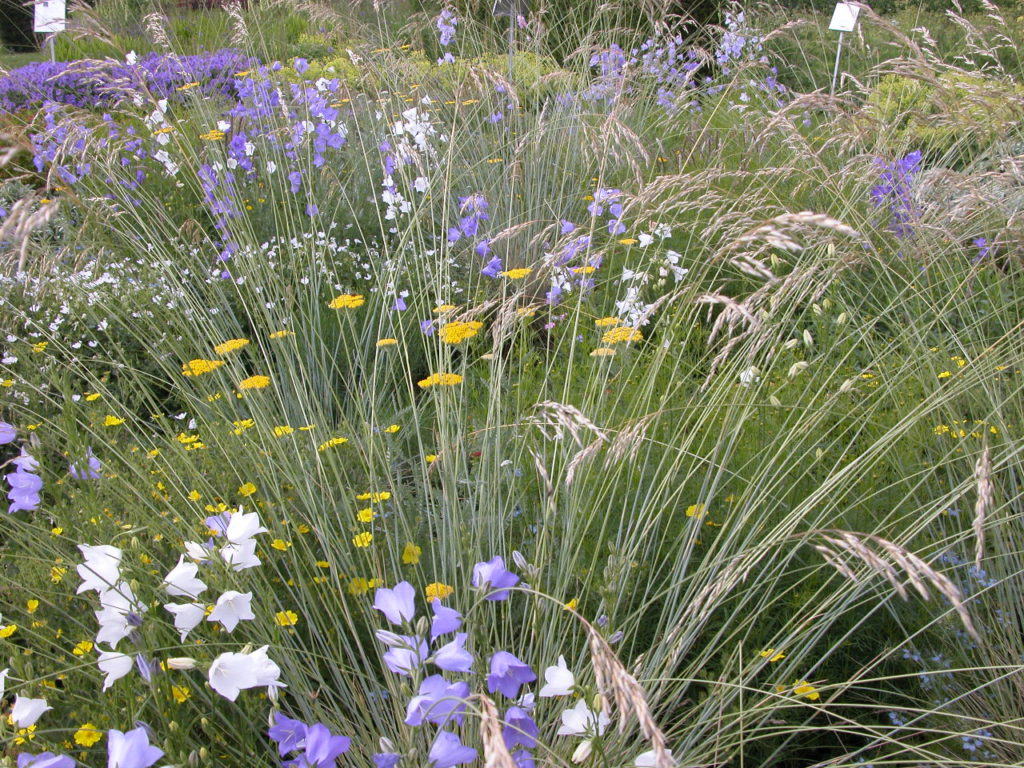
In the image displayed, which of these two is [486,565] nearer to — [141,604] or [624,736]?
[624,736]

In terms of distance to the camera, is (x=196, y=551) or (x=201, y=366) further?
(x=201, y=366)

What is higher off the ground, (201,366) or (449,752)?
(201,366)

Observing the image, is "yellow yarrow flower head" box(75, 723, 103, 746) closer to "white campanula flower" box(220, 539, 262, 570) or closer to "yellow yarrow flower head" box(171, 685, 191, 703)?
"yellow yarrow flower head" box(171, 685, 191, 703)

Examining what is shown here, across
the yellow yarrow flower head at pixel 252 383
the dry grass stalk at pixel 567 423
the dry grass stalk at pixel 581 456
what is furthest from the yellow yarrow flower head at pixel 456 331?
the dry grass stalk at pixel 581 456

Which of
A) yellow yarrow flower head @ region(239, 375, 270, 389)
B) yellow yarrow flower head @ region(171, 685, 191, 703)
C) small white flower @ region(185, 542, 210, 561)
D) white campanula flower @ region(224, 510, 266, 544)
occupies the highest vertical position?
white campanula flower @ region(224, 510, 266, 544)

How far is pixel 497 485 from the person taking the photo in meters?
1.66

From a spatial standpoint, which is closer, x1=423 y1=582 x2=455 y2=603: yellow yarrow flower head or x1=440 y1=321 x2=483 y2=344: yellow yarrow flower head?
x1=423 y1=582 x2=455 y2=603: yellow yarrow flower head

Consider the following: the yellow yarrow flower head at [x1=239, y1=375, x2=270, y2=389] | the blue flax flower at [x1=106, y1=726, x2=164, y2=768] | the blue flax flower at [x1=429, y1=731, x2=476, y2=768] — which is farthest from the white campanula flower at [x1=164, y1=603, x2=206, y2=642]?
the yellow yarrow flower head at [x1=239, y1=375, x2=270, y2=389]

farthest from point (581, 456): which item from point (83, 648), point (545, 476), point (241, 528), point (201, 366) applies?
point (201, 366)

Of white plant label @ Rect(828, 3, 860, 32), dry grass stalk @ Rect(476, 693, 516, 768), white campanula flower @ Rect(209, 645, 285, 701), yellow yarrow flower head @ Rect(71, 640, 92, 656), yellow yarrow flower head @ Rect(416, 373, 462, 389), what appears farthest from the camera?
white plant label @ Rect(828, 3, 860, 32)

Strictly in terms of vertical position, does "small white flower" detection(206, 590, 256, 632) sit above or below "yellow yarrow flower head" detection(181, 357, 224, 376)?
below

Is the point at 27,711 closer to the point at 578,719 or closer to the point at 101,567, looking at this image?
the point at 101,567

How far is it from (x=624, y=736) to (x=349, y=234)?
2.98 metres

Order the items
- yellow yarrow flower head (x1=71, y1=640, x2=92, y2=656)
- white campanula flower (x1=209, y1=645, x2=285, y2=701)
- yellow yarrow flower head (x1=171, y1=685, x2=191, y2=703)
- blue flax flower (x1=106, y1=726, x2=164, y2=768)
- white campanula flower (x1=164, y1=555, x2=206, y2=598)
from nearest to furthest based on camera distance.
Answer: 1. blue flax flower (x1=106, y1=726, x2=164, y2=768)
2. white campanula flower (x1=209, y1=645, x2=285, y2=701)
3. white campanula flower (x1=164, y1=555, x2=206, y2=598)
4. yellow yarrow flower head (x1=171, y1=685, x2=191, y2=703)
5. yellow yarrow flower head (x1=71, y1=640, x2=92, y2=656)
